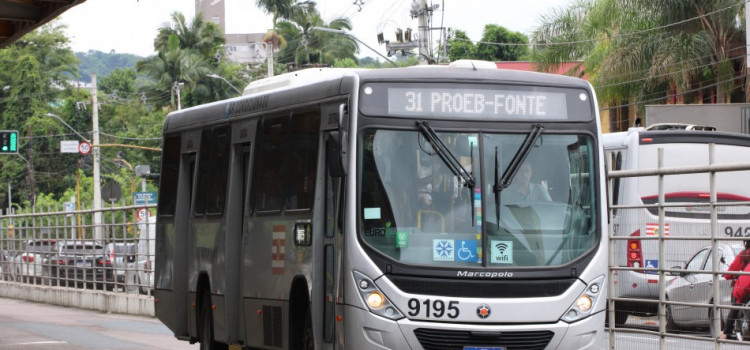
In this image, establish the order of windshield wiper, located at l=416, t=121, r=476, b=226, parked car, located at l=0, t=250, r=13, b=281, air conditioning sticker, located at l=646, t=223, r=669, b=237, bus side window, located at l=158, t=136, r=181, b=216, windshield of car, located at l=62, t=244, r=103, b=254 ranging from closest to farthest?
windshield wiper, located at l=416, t=121, r=476, b=226, air conditioning sticker, located at l=646, t=223, r=669, b=237, bus side window, located at l=158, t=136, r=181, b=216, windshield of car, located at l=62, t=244, r=103, b=254, parked car, located at l=0, t=250, r=13, b=281

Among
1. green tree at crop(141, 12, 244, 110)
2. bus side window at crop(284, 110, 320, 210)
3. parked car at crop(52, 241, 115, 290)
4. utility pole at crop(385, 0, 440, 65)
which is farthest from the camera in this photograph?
green tree at crop(141, 12, 244, 110)

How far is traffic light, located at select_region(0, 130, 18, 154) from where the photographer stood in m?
38.7

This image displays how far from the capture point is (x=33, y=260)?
34.2 meters

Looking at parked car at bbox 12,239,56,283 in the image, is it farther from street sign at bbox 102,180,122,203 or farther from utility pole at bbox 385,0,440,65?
utility pole at bbox 385,0,440,65

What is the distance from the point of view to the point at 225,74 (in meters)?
83.5

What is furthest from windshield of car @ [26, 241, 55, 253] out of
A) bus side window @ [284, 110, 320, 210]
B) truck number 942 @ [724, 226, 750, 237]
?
truck number 942 @ [724, 226, 750, 237]

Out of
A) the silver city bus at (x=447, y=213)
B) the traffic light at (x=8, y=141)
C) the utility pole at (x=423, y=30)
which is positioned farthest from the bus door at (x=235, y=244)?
the traffic light at (x=8, y=141)

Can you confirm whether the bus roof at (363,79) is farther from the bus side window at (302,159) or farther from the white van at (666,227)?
the white van at (666,227)

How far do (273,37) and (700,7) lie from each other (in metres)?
47.1

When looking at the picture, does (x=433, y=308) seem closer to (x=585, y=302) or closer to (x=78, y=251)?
(x=585, y=302)

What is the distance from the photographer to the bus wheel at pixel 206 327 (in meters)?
15.1

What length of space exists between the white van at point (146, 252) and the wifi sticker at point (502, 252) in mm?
14089

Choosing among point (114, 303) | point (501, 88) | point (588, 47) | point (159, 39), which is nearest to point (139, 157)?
point (159, 39)

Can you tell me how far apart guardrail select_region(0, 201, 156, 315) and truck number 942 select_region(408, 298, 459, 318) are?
13.1 m
